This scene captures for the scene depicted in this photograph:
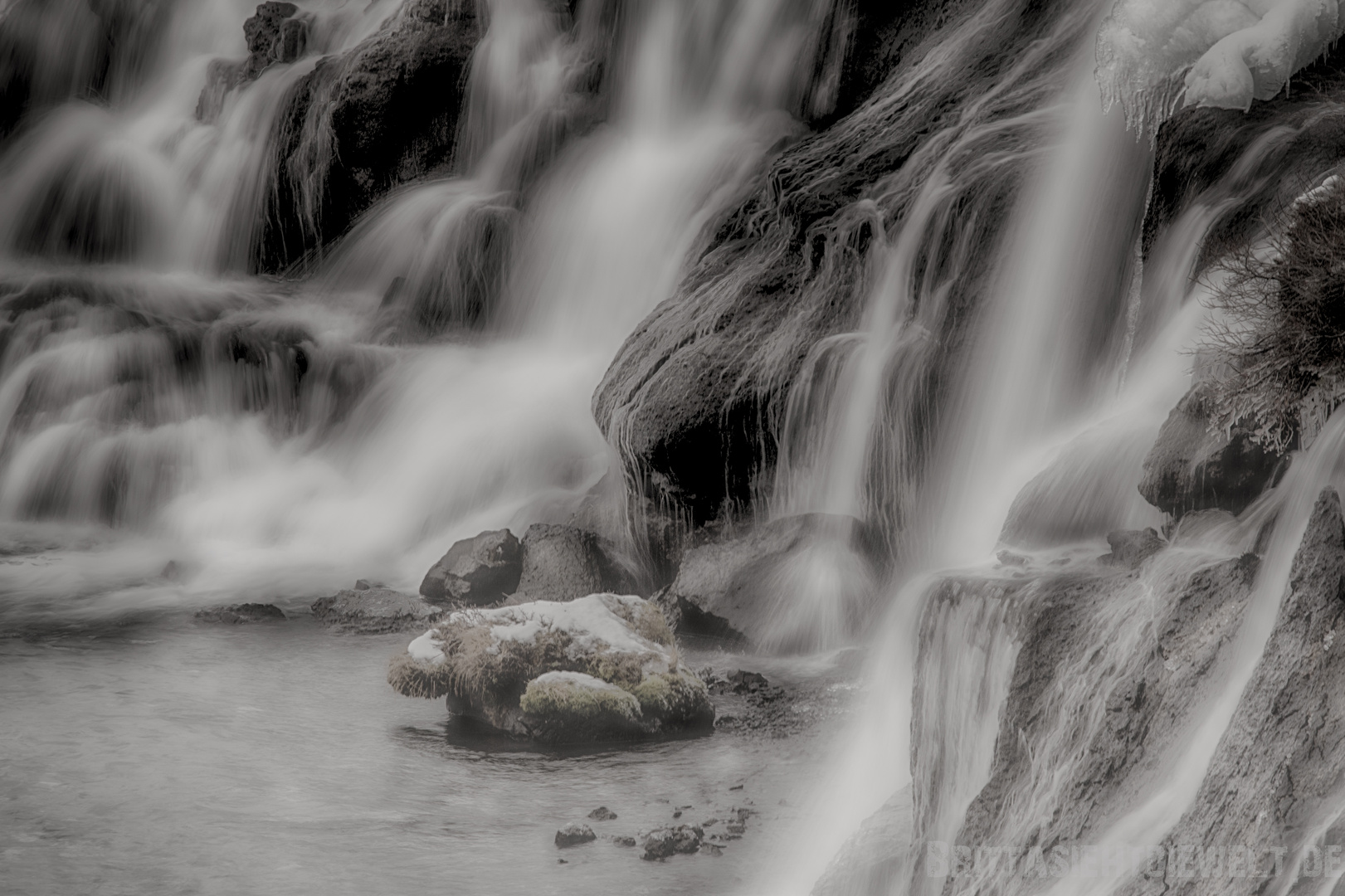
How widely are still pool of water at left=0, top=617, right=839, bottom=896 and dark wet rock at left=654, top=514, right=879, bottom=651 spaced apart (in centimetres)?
233

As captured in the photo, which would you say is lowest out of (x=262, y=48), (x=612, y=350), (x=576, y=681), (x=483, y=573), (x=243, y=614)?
(x=243, y=614)

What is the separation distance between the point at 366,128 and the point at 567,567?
13398 millimetres

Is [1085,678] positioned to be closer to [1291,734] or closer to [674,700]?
[1291,734]

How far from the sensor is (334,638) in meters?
12.5

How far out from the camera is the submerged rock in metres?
9.27

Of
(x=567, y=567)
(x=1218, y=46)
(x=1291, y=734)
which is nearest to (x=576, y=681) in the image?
(x=567, y=567)

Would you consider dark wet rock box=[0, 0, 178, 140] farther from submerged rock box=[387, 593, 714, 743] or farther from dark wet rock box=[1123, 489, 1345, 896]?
dark wet rock box=[1123, 489, 1345, 896]

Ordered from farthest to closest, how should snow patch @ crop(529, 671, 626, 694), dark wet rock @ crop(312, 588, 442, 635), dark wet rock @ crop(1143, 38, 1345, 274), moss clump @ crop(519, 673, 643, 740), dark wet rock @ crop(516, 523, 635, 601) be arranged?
dark wet rock @ crop(312, 588, 442, 635) < dark wet rock @ crop(516, 523, 635, 601) < snow patch @ crop(529, 671, 626, 694) < moss clump @ crop(519, 673, 643, 740) < dark wet rock @ crop(1143, 38, 1345, 274)

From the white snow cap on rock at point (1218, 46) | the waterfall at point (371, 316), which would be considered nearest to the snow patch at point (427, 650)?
the waterfall at point (371, 316)

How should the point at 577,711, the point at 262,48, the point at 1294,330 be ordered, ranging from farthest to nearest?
the point at 262,48 < the point at 577,711 < the point at 1294,330

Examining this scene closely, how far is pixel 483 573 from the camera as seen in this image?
13023mm

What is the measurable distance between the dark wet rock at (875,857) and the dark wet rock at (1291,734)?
6.41 ft

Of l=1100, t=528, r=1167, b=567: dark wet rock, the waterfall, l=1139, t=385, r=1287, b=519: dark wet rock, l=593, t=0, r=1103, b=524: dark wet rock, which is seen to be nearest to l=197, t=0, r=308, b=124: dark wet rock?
the waterfall

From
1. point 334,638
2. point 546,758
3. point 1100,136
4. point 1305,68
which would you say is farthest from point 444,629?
point 1305,68
